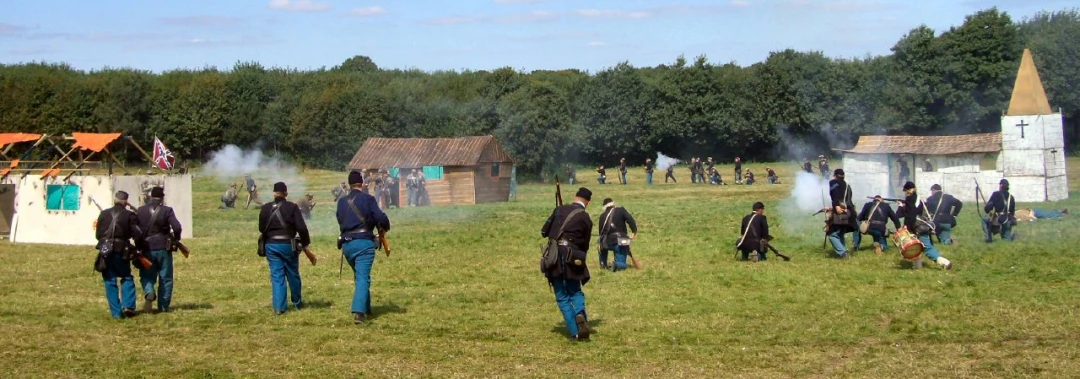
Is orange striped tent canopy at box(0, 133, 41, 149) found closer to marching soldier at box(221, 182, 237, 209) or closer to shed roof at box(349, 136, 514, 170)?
marching soldier at box(221, 182, 237, 209)

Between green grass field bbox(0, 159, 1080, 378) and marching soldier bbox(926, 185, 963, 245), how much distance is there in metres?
0.50

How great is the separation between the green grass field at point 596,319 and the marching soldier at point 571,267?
0.32 metres

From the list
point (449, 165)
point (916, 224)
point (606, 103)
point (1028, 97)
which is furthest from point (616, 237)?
point (606, 103)

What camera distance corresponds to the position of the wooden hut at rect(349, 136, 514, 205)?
163 ft

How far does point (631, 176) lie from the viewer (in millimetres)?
71875

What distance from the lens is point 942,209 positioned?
23984 millimetres

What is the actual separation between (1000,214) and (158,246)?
57.1 ft

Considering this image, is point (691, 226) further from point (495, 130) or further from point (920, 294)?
point (495, 130)

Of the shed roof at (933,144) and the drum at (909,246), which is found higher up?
the shed roof at (933,144)

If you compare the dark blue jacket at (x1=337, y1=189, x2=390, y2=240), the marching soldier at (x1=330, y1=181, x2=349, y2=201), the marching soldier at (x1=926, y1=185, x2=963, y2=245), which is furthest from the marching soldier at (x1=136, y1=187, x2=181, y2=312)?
the marching soldier at (x1=330, y1=181, x2=349, y2=201)

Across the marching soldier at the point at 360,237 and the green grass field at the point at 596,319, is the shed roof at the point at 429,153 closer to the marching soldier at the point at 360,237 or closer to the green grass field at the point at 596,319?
the green grass field at the point at 596,319

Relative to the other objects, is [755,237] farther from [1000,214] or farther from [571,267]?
[571,267]

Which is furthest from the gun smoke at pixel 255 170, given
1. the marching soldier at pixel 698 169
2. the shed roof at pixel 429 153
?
the marching soldier at pixel 698 169

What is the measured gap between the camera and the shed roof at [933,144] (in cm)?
4262
